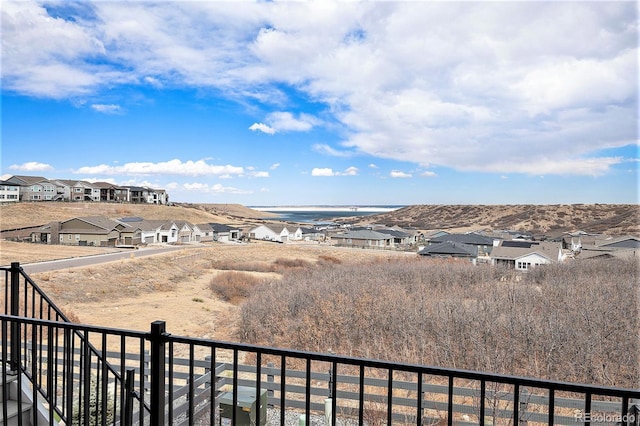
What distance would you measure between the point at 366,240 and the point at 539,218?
2728 inches

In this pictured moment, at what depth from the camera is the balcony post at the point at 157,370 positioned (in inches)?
79.0

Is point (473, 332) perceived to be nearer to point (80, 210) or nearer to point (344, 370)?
point (344, 370)

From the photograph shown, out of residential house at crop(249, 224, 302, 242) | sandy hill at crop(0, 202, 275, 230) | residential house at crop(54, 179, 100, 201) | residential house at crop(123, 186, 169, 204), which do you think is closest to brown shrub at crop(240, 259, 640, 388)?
residential house at crop(249, 224, 302, 242)

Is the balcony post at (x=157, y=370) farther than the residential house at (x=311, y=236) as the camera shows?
No

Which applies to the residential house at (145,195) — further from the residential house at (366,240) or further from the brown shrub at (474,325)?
the brown shrub at (474,325)

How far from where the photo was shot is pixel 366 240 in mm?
55969

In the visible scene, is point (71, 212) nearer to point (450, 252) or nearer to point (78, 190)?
point (78, 190)

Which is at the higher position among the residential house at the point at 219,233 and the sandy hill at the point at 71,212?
the sandy hill at the point at 71,212

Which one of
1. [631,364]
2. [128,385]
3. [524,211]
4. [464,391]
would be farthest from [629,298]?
[524,211]

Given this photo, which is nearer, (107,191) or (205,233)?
(205,233)

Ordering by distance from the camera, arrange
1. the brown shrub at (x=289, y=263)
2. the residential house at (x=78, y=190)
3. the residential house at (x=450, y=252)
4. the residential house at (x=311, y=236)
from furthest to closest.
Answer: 1. the residential house at (x=78, y=190)
2. the residential house at (x=311, y=236)
3. the residential house at (x=450, y=252)
4. the brown shrub at (x=289, y=263)

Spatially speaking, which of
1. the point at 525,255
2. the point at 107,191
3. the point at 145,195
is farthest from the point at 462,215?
the point at 107,191

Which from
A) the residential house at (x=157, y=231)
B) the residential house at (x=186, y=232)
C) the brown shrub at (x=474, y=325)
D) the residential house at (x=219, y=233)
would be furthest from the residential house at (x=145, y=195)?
the brown shrub at (x=474, y=325)

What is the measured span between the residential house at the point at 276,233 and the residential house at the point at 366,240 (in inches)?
364
